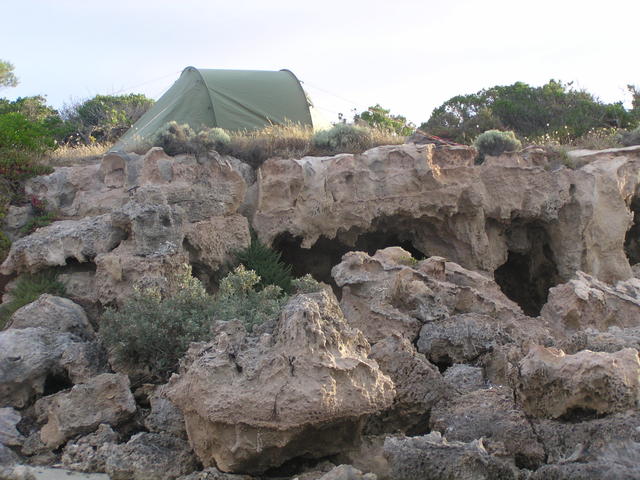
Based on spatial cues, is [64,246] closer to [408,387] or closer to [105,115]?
[408,387]

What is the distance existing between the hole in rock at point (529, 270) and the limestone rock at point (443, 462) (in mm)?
8299

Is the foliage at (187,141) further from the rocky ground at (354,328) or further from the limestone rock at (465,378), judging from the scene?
the limestone rock at (465,378)

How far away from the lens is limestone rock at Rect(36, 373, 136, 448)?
5785mm

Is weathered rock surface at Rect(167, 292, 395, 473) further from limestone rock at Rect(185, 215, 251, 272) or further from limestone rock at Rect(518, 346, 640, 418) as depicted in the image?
limestone rock at Rect(185, 215, 251, 272)

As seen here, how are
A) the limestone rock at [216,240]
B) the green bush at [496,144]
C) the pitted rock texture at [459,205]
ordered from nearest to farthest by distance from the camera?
the limestone rock at [216,240] < the pitted rock texture at [459,205] < the green bush at [496,144]

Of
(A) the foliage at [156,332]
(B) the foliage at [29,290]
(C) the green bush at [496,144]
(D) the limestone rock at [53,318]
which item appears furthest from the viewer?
(C) the green bush at [496,144]

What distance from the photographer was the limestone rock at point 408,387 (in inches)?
218

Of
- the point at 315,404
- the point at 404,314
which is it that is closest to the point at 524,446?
the point at 315,404

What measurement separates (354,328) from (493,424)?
1.73m

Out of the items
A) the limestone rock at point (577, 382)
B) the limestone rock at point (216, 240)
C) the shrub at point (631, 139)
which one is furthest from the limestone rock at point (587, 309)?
the shrub at point (631, 139)

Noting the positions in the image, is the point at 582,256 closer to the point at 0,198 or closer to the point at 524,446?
the point at 524,446

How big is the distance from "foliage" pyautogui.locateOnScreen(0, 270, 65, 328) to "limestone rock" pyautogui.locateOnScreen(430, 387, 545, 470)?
5.44 metres

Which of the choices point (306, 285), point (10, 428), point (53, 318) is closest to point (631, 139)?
point (306, 285)

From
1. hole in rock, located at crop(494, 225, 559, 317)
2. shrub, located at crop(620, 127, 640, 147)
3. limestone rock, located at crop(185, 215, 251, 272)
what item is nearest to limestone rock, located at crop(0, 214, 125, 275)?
limestone rock, located at crop(185, 215, 251, 272)
